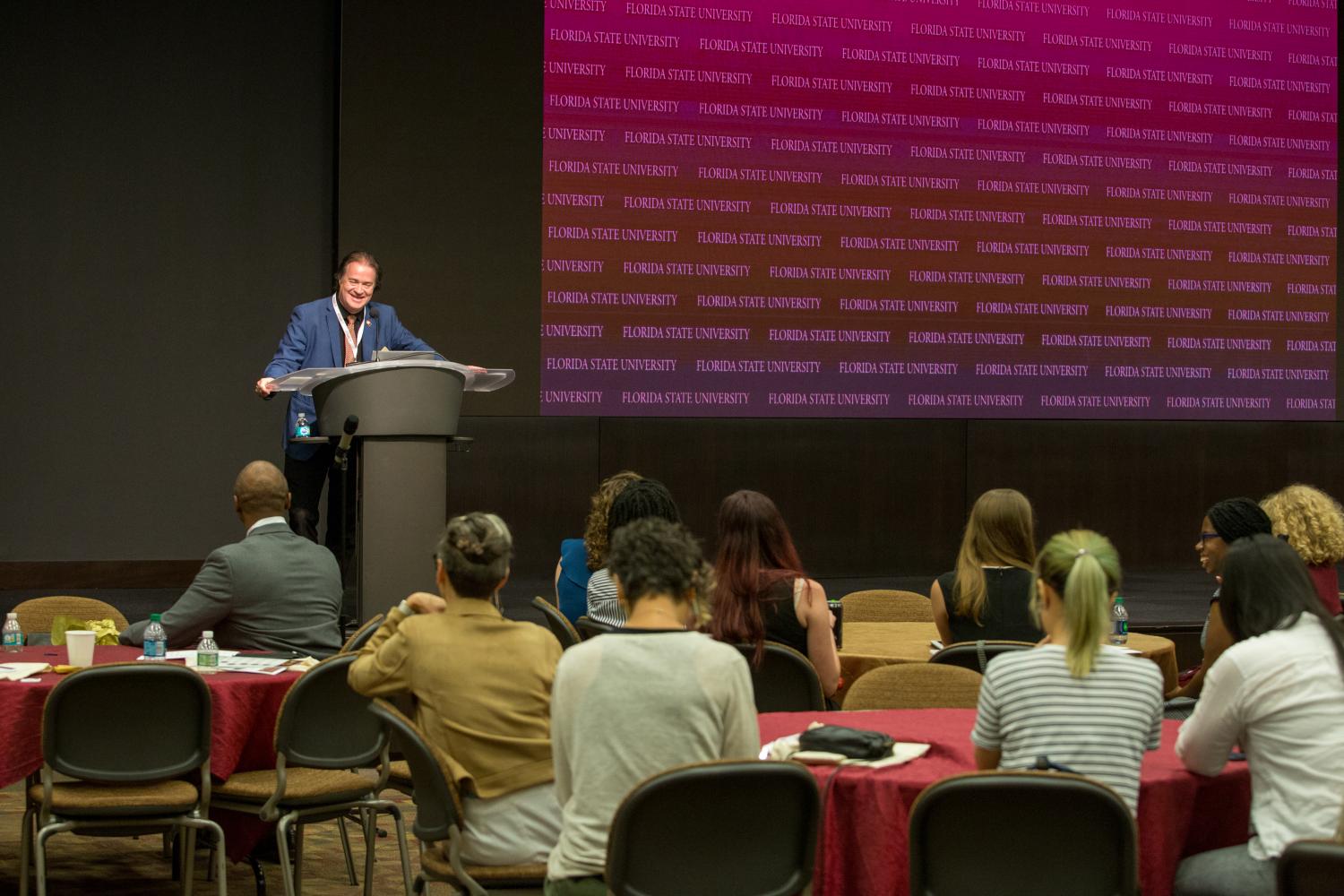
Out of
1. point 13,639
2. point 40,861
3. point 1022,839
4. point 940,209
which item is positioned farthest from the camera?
point 940,209

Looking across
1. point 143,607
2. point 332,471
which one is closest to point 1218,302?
point 332,471

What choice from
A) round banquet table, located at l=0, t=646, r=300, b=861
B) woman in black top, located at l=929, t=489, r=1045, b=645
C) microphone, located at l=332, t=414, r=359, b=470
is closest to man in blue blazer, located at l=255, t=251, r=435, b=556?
microphone, located at l=332, t=414, r=359, b=470

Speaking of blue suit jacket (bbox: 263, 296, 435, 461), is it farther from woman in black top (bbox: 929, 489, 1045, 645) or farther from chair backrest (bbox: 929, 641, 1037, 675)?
chair backrest (bbox: 929, 641, 1037, 675)

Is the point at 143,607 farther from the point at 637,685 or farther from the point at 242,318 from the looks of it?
the point at 637,685

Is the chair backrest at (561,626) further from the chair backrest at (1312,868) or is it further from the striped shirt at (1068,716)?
the chair backrest at (1312,868)

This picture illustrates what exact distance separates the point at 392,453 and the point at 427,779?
99.0 inches

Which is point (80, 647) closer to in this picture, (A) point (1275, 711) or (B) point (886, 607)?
(A) point (1275, 711)

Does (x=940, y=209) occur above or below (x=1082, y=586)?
above

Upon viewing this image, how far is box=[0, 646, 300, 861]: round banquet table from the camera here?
4.11 m

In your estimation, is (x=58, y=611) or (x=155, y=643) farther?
(x=58, y=611)

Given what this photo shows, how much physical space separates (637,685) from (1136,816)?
1110 millimetres

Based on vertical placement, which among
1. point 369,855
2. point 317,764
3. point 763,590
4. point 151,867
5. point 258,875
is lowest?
point 151,867

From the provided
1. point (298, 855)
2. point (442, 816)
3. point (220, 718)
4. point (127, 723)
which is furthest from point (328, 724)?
point (442, 816)

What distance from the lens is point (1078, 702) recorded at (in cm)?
295
